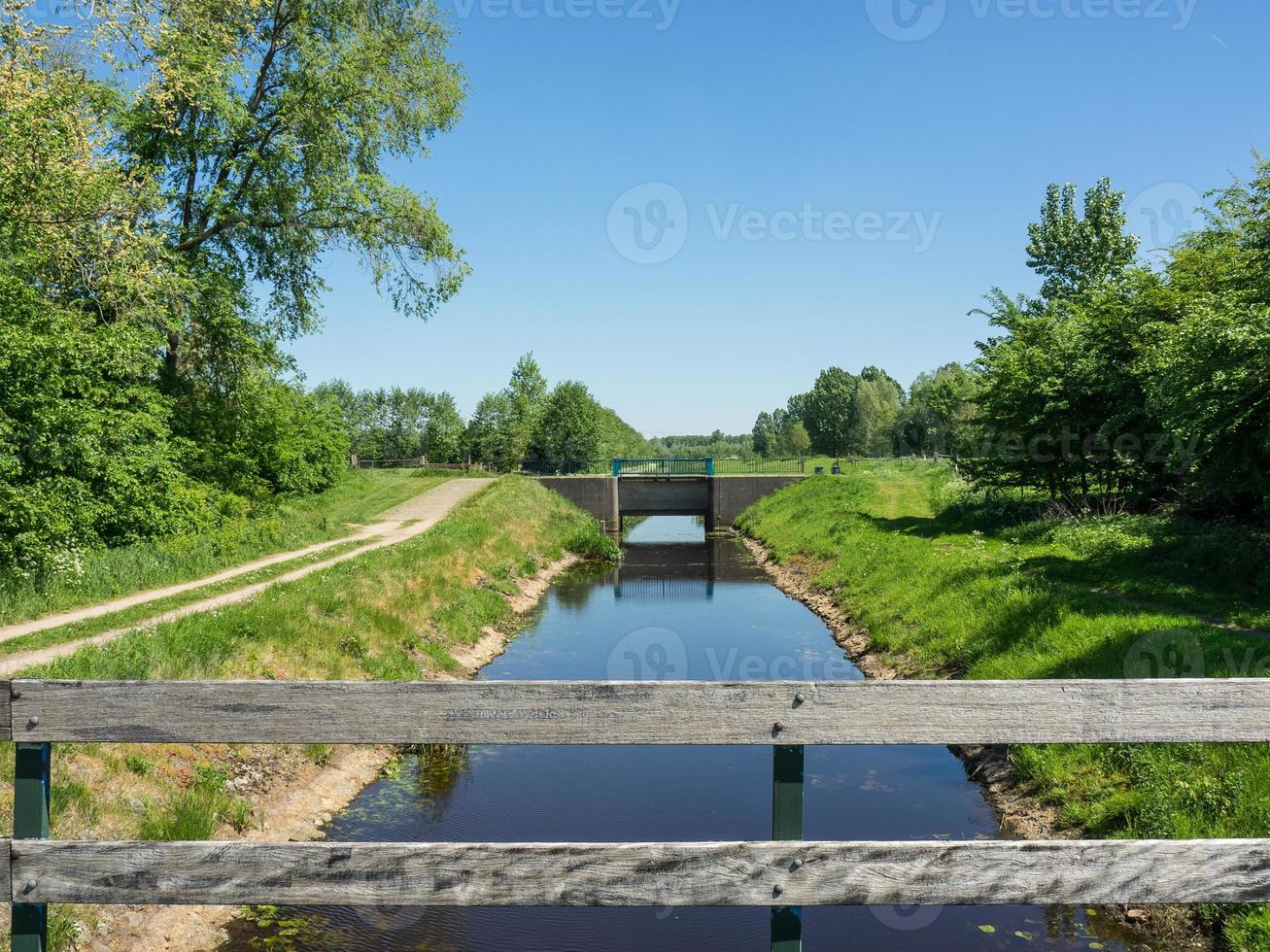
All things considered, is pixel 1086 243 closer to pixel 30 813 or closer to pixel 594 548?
pixel 594 548

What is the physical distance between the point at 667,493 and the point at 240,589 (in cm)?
3578

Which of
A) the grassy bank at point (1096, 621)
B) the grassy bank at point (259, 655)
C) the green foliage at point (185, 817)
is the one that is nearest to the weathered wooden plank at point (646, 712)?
the grassy bank at point (259, 655)

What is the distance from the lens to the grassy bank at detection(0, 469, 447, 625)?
1433cm

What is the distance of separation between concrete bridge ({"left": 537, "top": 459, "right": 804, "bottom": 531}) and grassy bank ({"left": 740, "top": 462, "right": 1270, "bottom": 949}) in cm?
2264

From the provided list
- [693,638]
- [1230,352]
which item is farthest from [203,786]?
[1230,352]

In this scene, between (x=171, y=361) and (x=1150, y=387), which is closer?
(x=1150, y=387)

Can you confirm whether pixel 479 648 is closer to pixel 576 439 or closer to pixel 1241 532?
pixel 1241 532

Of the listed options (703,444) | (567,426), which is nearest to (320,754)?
(567,426)

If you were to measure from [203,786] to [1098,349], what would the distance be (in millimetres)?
20610

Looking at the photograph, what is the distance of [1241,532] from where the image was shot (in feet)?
54.9

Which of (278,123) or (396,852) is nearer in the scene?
(396,852)

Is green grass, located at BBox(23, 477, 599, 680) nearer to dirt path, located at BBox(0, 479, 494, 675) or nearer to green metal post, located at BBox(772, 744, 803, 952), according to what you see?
dirt path, located at BBox(0, 479, 494, 675)

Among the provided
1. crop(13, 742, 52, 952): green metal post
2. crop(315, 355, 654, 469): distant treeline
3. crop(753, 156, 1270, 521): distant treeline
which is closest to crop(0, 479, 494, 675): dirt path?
crop(13, 742, 52, 952): green metal post

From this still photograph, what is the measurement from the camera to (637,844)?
354cm
